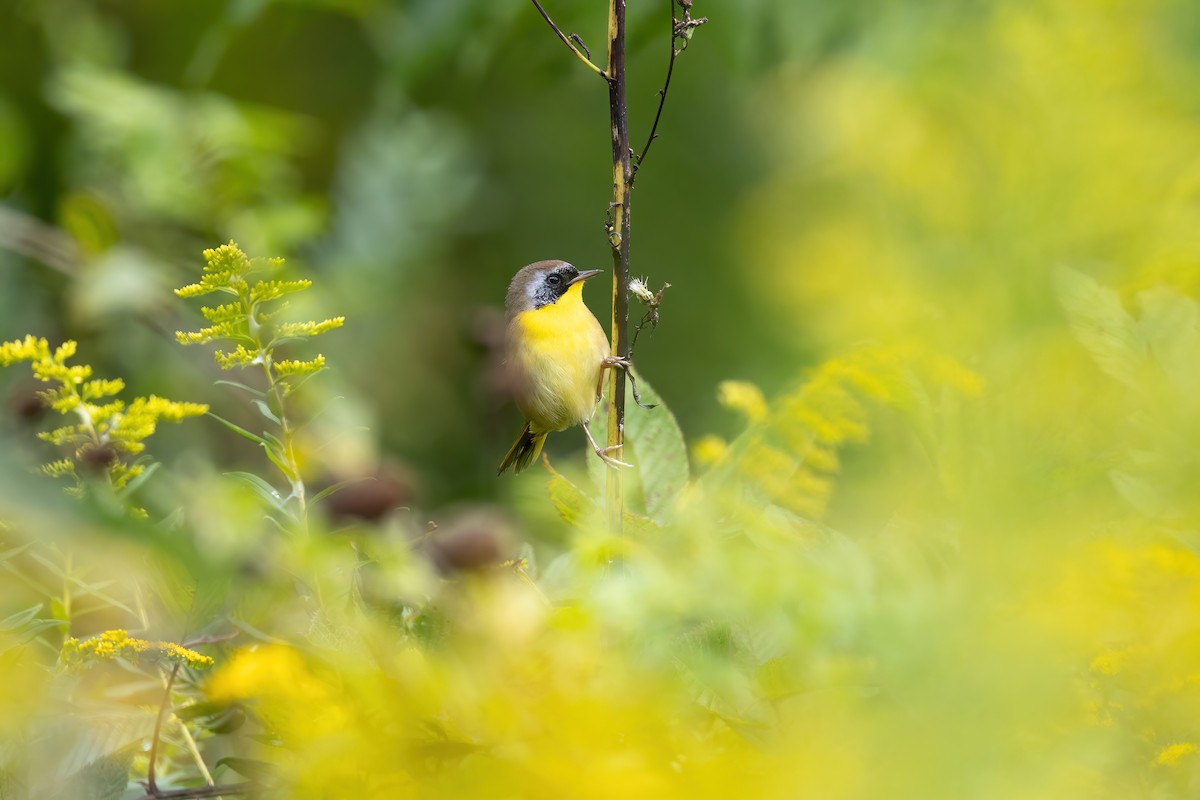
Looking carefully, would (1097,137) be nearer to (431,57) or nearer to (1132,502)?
(1132,502)

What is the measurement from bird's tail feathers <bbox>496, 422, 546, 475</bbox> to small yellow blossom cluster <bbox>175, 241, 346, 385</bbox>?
711 millimetres

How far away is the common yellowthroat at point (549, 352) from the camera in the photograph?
1277mm

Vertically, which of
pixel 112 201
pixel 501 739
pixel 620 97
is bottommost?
pixel 501 739

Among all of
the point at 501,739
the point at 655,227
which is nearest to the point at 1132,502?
the point at 501,739

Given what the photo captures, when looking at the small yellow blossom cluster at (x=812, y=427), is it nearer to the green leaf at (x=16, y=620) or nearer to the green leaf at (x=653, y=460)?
the green leaf at (x=653, y=460)

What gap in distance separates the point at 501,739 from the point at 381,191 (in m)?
1.95

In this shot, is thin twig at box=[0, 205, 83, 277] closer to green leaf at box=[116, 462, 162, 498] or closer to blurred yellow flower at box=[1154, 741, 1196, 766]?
green leaf at box=[116, 462, 162, 498]

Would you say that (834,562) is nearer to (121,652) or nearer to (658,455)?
(658,455)

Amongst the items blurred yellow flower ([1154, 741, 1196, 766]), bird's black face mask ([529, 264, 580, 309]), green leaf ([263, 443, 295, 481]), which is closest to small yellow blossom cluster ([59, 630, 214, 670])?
green leaf ([263, 443, 295, 481])

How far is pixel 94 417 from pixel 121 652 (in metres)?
0.14

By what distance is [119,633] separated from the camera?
62cm

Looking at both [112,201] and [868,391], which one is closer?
[868,391]

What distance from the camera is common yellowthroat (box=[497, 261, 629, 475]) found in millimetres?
1277

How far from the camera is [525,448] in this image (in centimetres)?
146
